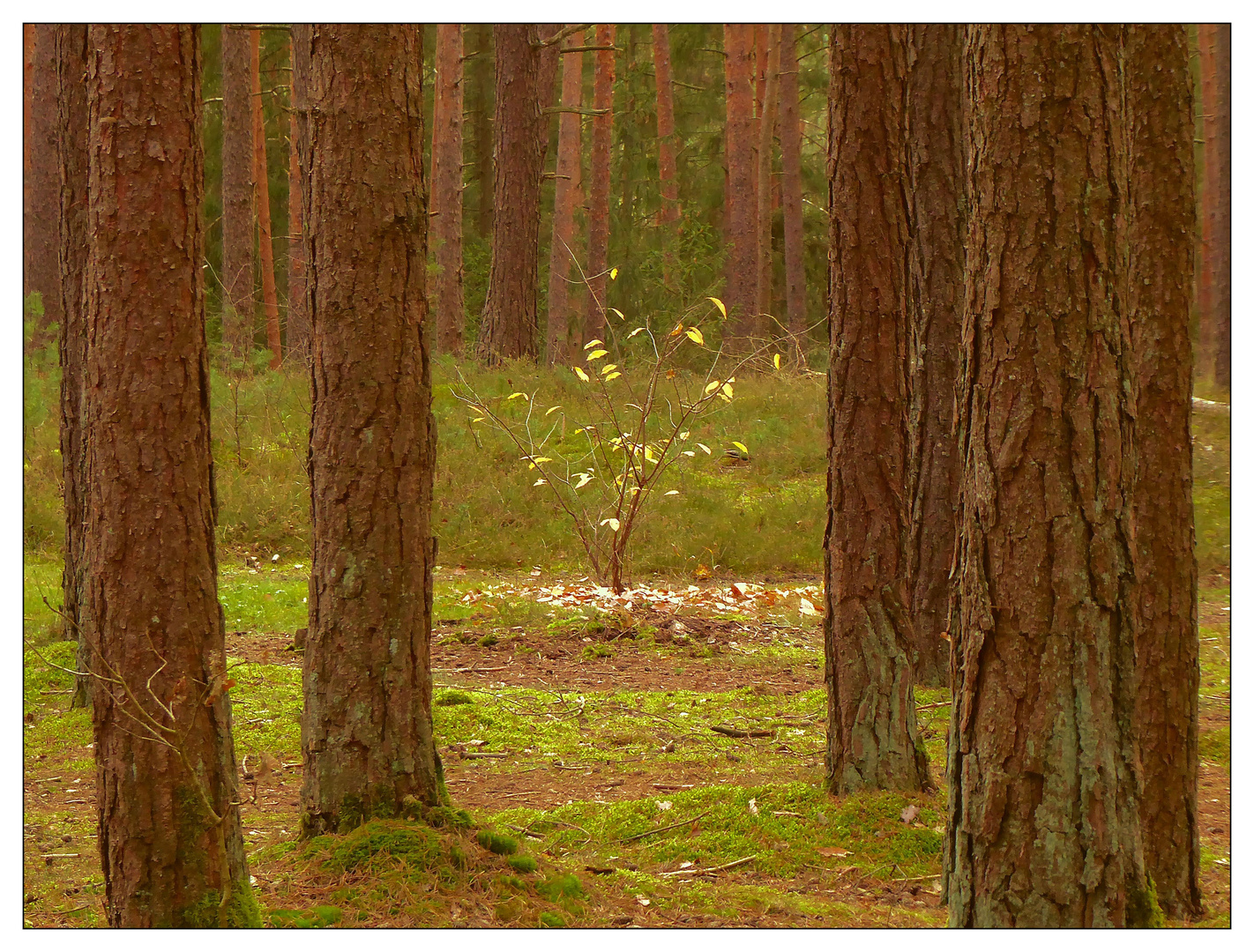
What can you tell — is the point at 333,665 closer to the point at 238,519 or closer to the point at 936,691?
the point at 936,691

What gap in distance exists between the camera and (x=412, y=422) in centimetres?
390

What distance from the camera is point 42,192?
49.1ft

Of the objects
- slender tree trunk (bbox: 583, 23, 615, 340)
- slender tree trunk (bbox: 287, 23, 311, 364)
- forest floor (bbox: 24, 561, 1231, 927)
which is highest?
slender tree trunk (bbox: 583, 23, 615, 340)

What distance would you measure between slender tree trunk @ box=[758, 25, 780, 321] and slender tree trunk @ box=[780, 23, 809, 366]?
209 millimetres

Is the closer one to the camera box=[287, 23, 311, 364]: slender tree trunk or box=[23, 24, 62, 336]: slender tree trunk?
box=[287, 23, 311, 364]: slender tree trunk

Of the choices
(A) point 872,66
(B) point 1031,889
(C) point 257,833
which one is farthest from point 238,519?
(B) point 1031,889

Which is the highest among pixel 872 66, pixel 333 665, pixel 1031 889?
pixel 872 66

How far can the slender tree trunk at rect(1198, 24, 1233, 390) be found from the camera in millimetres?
15664

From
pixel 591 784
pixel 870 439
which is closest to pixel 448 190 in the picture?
pixel 591 784

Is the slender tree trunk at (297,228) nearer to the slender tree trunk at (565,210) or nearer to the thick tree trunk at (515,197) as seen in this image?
the thick tree trunk at (515,197)

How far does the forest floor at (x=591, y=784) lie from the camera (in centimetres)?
363

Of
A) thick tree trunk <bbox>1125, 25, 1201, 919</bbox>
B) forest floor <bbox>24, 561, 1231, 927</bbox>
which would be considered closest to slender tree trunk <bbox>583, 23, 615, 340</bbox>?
forest floor <bbox>24, 561, 1231, 927</bbox>

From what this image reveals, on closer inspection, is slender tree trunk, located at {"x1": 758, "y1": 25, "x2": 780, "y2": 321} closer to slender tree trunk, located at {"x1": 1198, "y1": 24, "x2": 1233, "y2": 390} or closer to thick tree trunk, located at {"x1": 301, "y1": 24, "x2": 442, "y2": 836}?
slender tree trunk, located at {"x1": 1198, "y1": 24, "x2": 1233, "y2": 390}

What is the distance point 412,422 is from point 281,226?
2215 cm
